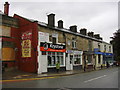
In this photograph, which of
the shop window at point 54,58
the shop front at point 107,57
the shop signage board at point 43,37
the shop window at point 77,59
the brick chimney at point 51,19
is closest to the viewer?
the shop signage board at point 43,37

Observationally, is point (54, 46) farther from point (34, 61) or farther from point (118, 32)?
point (118, 32)

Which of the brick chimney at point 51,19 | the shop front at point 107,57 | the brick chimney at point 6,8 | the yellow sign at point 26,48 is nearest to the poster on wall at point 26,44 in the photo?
the yellow sign at point 26,48

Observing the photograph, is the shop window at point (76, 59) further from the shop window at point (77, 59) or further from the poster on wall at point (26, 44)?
the poster on wall at point (26, 44)

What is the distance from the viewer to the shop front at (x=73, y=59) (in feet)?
77.2

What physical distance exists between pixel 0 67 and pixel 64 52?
32.1 feet

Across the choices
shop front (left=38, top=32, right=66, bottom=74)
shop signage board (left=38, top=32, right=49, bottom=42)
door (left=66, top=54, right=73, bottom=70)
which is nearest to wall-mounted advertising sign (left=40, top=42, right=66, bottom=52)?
shop front (left=38, top=32, right=66, bottom=74)

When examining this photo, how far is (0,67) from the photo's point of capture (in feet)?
59.2

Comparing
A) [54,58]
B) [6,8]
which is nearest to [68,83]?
[54,58]

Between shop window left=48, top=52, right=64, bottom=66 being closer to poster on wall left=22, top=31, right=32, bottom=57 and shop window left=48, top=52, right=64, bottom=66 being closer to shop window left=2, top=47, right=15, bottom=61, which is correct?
poster on wall left=22, top=31, right=32, bottom=57

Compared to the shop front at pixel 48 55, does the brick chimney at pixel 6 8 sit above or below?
above

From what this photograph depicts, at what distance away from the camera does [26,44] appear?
20031 mm

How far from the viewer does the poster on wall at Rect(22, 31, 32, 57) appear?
1964 centimetres

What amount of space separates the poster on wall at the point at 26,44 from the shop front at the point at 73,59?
6808 millimetres

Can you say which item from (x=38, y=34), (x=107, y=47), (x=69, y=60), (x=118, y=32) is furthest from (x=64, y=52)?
(x=118, y=32)
